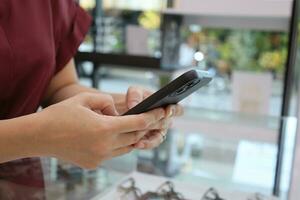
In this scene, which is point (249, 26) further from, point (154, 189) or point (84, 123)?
point (84, 123)

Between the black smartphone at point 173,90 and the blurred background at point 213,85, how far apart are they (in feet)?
0.83

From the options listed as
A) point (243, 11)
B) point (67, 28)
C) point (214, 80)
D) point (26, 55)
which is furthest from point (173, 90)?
point (214, 80)

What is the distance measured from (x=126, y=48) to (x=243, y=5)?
2.12 ft

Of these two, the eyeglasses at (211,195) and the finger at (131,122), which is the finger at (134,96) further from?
the eyeglasses at (211,195)

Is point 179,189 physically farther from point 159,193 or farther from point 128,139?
point 128,139

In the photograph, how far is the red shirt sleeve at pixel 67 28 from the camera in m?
0.75

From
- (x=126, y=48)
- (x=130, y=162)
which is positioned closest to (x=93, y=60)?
(x=126, y=48)

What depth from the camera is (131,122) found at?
0.48 metres

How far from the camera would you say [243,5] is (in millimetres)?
1345

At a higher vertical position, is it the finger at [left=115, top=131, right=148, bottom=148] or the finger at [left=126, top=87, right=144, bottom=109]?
the finger at [left=126, top=87, right=144, bottom=109]

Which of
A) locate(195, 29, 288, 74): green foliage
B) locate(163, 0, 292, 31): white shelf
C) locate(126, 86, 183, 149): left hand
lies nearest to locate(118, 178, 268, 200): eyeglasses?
locate(126, 86, 183, 149): left hand

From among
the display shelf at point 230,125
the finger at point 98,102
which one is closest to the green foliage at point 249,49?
the display shelf at point 230,125

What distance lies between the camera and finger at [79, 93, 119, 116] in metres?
0.52

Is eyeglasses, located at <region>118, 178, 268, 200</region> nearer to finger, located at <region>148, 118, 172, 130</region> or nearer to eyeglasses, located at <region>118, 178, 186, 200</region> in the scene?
eyeglasses, located at <region>118, 178, 186, 200</region>
